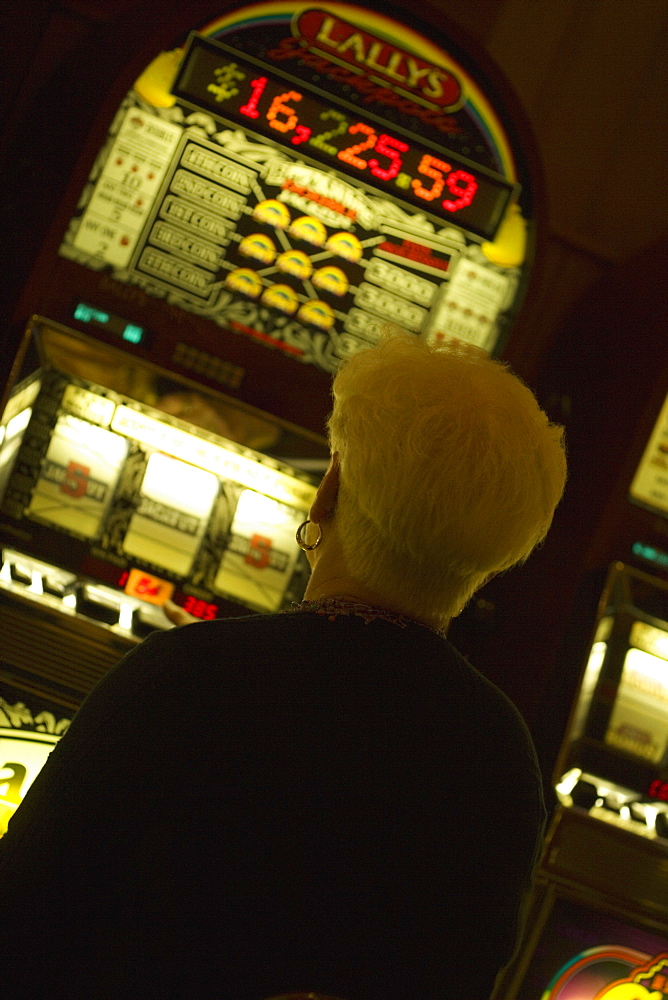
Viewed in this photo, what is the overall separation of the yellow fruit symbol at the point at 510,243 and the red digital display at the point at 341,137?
3 centimetres

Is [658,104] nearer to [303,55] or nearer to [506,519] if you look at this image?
[303,55]

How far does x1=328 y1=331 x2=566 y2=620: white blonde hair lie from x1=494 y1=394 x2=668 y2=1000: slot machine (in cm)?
124

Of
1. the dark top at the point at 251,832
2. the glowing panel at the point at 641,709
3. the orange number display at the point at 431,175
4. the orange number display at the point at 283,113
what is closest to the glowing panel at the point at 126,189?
the orange number display at the point at 283,113

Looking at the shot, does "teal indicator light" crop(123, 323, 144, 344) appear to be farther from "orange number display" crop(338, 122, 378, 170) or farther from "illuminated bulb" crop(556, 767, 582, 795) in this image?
"illuminated bulb" crop(556, 767, 582, 795)

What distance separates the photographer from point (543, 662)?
2.49m

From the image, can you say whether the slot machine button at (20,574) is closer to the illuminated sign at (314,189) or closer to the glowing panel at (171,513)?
the glowing panel at (171,513)

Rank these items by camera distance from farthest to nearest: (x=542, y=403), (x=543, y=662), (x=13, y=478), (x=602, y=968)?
(x=542, y=403) < (x=543, y=662) < (x=602, y=968) < (x=13, y=478)

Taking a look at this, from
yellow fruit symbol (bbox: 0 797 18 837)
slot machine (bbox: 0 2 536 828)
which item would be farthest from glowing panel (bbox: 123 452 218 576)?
yellow fruit symbol (bbox: 0 797 18 837)

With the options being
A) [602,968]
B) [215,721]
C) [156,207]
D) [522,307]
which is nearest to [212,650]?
[215,721]

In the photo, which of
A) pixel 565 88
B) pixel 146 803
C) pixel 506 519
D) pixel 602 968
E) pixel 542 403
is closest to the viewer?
pixel 146 803

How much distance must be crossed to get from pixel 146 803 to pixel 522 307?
175cm

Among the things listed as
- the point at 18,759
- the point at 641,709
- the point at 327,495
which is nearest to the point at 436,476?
the point at 327,495

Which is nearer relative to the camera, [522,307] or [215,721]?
[215,721]

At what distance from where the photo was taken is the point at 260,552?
2301mm
